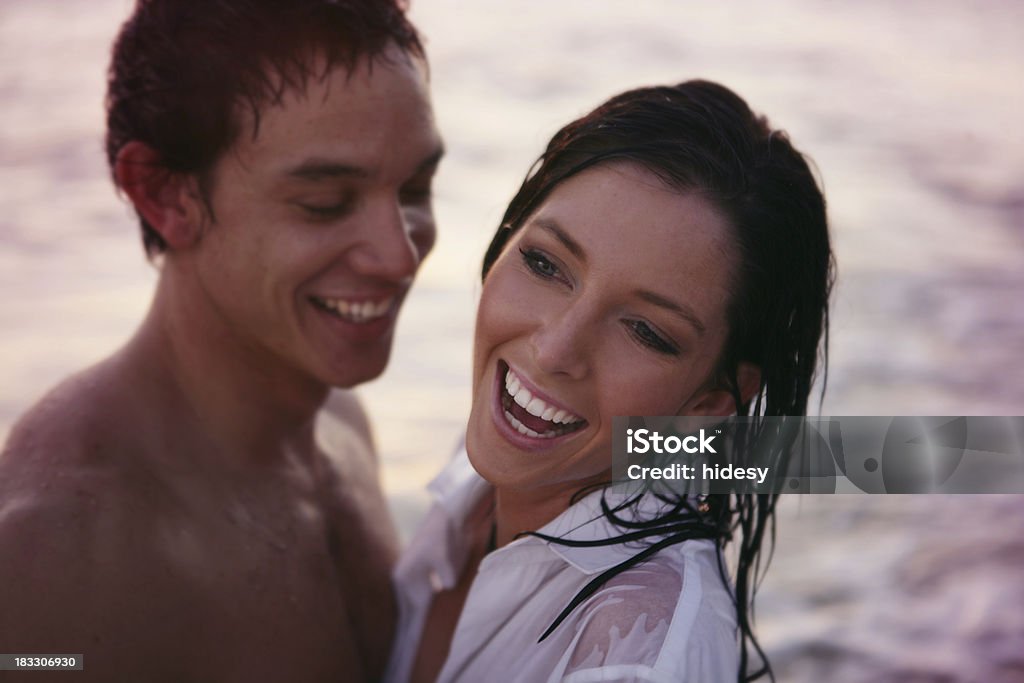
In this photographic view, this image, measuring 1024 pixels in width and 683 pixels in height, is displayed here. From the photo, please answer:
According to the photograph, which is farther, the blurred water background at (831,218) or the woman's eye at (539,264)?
the blurred water background at (831,218)

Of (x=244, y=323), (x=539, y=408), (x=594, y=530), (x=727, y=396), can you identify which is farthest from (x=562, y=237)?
(x=244, y=323)

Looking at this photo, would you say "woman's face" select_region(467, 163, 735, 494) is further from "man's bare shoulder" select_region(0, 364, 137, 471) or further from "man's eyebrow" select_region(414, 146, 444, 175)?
"man's bare shoulder" select_region(0, 364, 137, 471)

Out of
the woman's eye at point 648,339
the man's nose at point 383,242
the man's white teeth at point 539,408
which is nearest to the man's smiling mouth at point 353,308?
the man's nose at point 383,242

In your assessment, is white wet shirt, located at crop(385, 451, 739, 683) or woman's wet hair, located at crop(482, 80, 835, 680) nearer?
white wet shirt, located at crop(385, 451, 739, 683)

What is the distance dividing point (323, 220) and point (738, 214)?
3.86ft

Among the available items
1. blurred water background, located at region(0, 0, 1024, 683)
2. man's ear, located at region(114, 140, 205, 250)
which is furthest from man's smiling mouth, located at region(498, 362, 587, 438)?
blurred water background, located at region(0, 0, 1024, 683)

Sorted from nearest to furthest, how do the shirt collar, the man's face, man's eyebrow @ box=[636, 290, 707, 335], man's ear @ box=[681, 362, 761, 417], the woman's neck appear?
man's eyebrow @ box=[636, 290, 707, 335]
the shirt collar
man's ear @ box=[681, 362, 761, 417]
the woman's neck
the man's face

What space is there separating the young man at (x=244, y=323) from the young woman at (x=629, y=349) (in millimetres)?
521

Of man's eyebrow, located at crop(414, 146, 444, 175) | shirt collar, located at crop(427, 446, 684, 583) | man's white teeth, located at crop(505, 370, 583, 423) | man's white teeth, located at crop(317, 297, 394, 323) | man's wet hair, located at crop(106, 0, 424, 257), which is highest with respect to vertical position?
man's wet hair, located at crop(106, 0, 424, 257)

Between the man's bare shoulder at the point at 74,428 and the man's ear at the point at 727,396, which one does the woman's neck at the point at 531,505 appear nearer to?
the man's ear at the point at 727,396

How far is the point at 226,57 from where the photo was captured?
9.68ft

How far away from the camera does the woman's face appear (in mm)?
2309

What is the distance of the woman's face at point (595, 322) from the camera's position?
231cm

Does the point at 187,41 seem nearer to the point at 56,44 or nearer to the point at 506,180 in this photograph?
the point at 506,180
